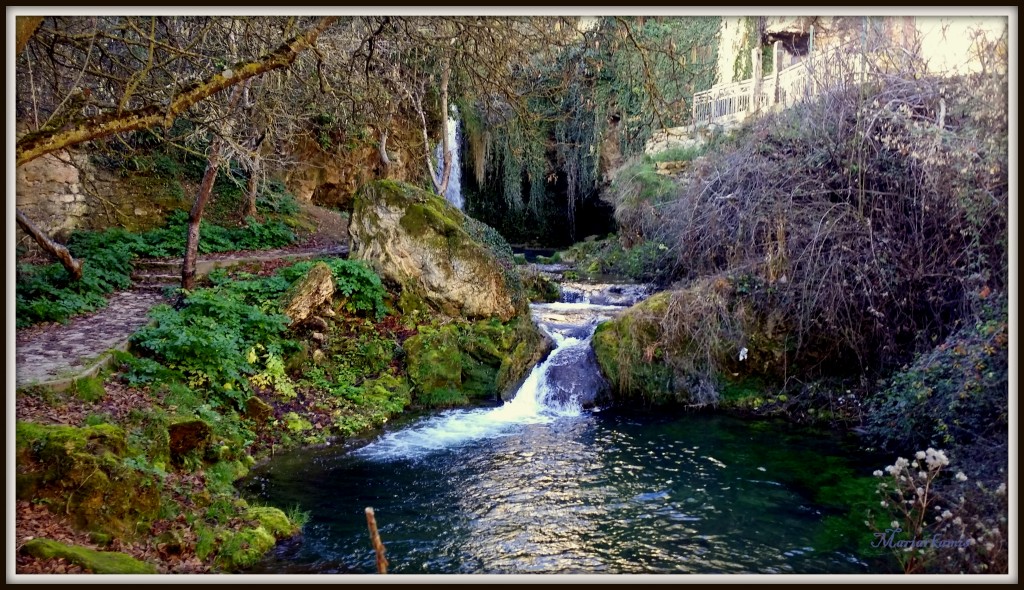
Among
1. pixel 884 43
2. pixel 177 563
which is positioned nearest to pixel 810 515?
pixel 177 563

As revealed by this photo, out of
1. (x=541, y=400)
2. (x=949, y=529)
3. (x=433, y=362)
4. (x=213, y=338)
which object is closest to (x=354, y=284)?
(x=433, y=362)

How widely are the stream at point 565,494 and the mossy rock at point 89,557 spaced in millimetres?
927

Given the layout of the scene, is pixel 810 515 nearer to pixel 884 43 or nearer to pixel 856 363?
pixel 856 363

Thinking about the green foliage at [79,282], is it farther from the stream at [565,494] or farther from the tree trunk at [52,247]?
the stream at [565,494]

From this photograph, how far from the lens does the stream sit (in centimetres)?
550

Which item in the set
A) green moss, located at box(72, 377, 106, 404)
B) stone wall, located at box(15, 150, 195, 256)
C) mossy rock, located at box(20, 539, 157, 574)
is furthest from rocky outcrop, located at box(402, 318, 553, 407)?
mossy rock, located at box(20, 539, 157, 574)

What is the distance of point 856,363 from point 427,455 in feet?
19.8

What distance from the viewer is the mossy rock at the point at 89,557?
439 cm

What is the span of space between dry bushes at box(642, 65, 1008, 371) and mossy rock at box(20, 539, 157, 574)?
7.75 m

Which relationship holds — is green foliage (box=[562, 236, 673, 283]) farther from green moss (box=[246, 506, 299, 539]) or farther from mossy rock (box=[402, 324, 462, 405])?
green moss (box=[246, 506, 299, 539])

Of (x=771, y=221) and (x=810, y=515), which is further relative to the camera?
(x=771, y=221)

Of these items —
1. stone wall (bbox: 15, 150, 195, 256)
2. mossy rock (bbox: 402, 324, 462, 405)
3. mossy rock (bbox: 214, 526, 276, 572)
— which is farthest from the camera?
stone wall (bbox: 15, 150, 195, 256)

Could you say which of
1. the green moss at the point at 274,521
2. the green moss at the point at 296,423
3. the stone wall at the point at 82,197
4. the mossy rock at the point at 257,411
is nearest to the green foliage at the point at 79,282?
the stone wall at the point at 82,197

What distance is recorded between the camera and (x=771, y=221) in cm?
954
